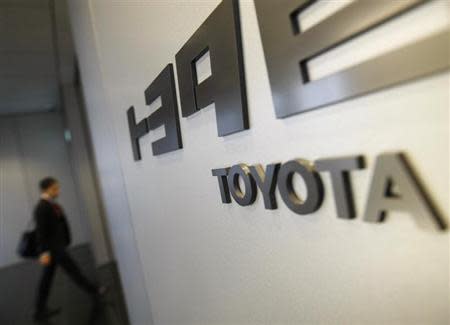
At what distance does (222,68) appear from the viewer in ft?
2.46

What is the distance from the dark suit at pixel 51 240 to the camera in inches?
139

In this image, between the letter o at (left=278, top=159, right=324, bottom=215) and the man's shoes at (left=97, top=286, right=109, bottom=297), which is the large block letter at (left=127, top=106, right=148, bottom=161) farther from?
the man's shoes at (left=97, top=286, right=109, bottom=297)

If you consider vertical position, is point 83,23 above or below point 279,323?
above

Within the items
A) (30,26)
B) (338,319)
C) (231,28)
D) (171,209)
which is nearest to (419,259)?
(338,319)

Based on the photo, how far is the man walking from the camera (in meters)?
3.54

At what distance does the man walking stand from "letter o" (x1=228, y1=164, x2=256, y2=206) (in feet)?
11.1

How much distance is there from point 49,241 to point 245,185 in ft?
12.0

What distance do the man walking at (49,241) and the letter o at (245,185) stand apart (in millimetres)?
3390

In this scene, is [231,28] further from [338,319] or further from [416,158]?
[338,319]

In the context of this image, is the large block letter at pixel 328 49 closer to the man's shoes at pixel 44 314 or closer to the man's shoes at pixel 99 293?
the man's shoes at pixel 99 293

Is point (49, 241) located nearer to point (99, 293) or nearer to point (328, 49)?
point (99, 293)

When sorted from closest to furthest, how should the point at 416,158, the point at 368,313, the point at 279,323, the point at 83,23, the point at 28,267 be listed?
the point at 416,158 < the point at 368,313 < the point at 279,323 < the point at 83,23 < the point at 28,267

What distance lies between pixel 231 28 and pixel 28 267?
24.0ft

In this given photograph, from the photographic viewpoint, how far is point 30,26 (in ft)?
10.7
